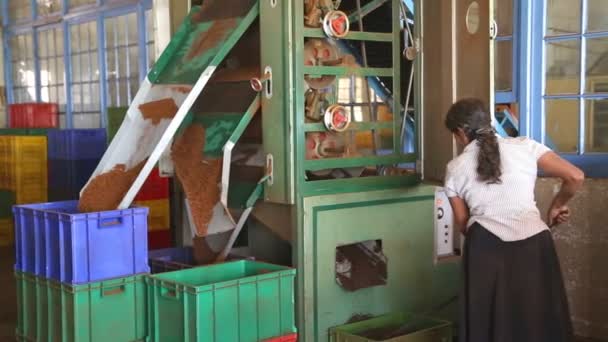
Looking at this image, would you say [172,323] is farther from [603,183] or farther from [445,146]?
[603,183]

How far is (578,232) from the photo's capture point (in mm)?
4215

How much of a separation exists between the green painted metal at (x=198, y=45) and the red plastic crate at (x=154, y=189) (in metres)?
2.66

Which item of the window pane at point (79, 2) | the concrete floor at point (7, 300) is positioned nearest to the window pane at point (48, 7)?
the window pane at point (79, 2)

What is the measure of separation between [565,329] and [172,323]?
1600 millimetres

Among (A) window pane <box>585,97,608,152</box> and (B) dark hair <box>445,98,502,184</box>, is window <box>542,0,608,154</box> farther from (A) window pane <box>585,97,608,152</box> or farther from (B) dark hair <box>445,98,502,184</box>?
(B) dark hair <box>445,98,502,184</box>

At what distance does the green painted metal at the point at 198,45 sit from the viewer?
343cm

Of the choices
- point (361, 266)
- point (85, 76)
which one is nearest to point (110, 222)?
point (361, 266)

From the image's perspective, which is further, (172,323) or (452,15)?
(452,15)

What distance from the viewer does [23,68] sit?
11422 millimetres

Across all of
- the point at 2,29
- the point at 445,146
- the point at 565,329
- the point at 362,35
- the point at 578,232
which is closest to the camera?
the point at 565,329

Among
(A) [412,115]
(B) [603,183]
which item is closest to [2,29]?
(A) [412,115]

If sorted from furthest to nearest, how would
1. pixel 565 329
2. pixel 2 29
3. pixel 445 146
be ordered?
pixel 2 29, pixel 445 146, pixel 565 329

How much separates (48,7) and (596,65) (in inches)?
334

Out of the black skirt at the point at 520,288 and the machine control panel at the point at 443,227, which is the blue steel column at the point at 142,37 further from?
the black skirt at the point at 520,288
